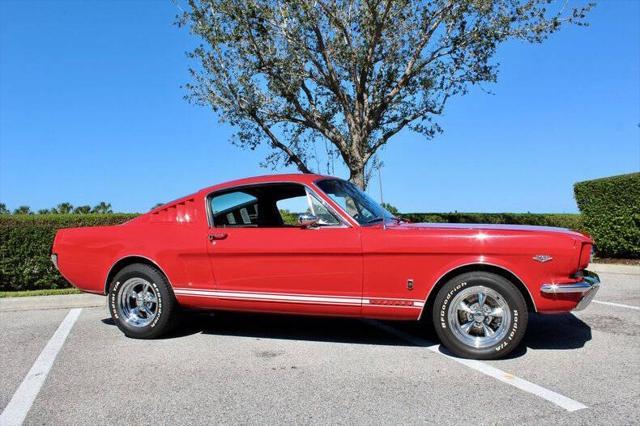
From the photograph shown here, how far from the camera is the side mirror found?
16.3 feet

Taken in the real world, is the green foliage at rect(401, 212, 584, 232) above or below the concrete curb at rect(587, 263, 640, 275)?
above

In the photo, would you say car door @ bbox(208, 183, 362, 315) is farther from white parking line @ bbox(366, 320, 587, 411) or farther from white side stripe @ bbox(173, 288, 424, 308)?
white parking line @ bbox(366, 320, 587, 411)

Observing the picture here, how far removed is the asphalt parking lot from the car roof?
5.31 ft

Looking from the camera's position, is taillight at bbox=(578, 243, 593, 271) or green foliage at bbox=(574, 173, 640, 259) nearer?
taillight at bbox=(578, 243, 593, 271)

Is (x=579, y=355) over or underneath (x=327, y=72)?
underneath

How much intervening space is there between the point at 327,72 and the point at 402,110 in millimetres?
2418

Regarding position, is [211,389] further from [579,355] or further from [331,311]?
[579,355]

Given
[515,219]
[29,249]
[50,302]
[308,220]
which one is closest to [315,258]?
[308,220]

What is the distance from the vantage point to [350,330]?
18.9 ft

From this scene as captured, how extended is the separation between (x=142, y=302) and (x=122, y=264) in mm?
486

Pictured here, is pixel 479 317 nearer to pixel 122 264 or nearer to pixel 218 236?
pixel 218 236

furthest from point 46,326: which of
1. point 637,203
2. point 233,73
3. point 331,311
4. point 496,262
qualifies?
point 637,203

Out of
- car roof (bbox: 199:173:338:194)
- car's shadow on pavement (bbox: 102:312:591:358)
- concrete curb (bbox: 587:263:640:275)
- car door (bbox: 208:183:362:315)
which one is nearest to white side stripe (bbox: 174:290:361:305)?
car door (bbox: 208:183:362:315)

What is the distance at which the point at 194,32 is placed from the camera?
42.7 ft
